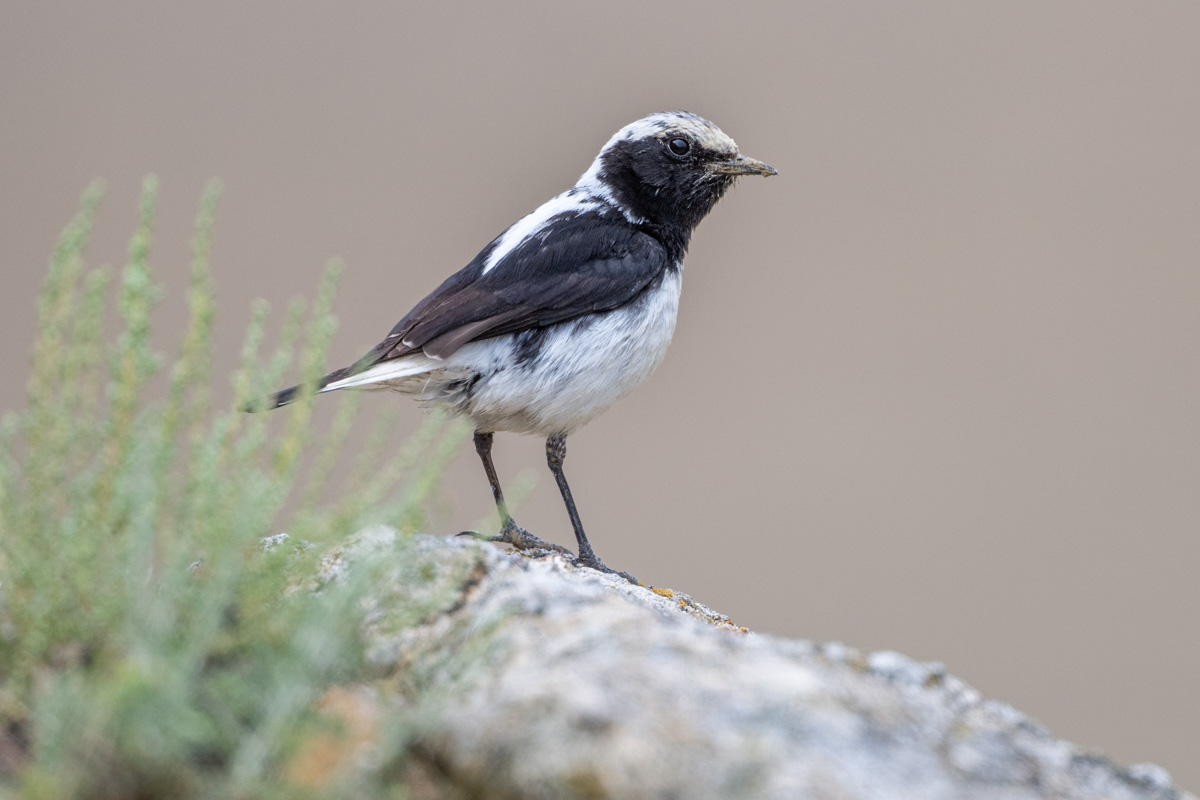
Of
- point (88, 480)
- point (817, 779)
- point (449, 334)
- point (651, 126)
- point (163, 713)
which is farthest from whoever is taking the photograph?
point (651, 126)

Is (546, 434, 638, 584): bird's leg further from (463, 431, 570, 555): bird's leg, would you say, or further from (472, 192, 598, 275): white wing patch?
(472, 192, 598, 275): white wing patch

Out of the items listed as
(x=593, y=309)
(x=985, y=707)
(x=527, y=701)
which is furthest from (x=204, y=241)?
(x=593, y=309)

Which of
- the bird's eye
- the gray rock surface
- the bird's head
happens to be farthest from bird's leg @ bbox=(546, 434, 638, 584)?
the gray rock surface

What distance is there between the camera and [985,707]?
2262mm

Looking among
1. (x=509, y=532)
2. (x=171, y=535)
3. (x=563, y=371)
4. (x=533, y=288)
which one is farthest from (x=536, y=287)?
(x=171, y=535)

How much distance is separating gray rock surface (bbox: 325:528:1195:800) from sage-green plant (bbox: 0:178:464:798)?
6.7 inches

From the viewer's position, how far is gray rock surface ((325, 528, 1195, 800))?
1.66 meters

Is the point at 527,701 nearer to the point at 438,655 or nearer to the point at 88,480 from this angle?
the point at 438,655

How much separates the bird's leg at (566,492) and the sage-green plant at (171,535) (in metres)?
2.76

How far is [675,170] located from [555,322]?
3.82 ft

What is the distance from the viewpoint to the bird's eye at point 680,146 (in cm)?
524

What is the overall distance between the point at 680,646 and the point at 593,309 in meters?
2.68

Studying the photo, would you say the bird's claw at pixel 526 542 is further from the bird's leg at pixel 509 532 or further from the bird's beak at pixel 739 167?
the bird's beak at pixel 739 167

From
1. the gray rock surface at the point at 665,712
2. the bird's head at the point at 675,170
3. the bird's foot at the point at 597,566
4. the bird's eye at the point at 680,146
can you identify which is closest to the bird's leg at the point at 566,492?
the bird's foot at the point at 597,566
